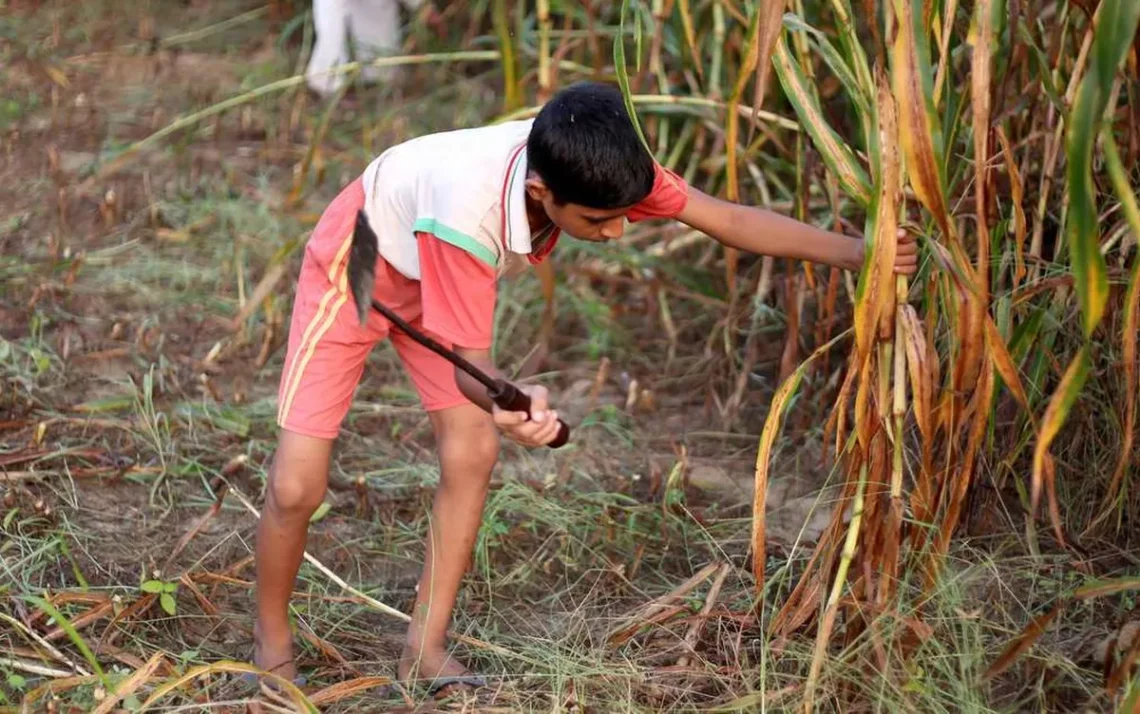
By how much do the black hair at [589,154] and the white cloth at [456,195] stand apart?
0.06 meters

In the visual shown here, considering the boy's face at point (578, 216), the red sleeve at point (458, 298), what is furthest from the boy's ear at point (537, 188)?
the red sleeve at point (458, 298)

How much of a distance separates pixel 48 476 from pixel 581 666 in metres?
1.10

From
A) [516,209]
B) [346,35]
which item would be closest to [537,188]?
[516,209]

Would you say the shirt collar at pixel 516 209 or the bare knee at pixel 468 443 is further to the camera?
the bare knee at pixel 468 443

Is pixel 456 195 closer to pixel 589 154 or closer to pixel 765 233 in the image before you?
pixel 589 154

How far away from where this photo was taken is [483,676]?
204cm

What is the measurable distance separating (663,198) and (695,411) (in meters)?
1.11

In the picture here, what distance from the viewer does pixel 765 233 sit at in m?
1.98

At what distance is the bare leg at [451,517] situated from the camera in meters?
2.04

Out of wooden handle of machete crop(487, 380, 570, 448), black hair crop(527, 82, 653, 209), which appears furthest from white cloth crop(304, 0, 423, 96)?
wooden handle of machete crop(487, 380, 570, 448)

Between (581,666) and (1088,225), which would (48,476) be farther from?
(1088,225)

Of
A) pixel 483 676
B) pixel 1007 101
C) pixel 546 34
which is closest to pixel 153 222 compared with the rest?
pixel 546 34

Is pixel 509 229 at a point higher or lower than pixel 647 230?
higher

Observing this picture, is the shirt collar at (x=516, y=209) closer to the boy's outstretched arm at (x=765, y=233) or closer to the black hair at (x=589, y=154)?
the black hair at (x=589, y=154)
